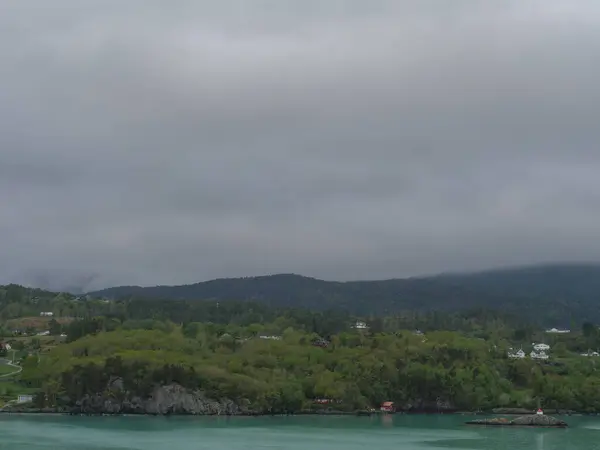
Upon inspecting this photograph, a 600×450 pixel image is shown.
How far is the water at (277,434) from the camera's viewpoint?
211 feet

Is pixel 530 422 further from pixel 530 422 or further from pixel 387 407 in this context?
pixel 387 407

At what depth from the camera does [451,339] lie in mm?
121000

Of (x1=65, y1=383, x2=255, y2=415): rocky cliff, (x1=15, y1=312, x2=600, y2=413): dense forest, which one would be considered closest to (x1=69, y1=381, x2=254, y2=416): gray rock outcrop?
(x1=65, y1=383, x2=255, y2=415): rocky cliff

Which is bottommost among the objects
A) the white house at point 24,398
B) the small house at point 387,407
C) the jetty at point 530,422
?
the jetty at point 530,422

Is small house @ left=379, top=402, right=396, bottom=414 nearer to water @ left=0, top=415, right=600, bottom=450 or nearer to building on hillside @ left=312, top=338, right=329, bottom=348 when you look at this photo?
water @ left=0, top=415, right=600, bottom=450

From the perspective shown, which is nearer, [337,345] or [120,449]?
[120,449]

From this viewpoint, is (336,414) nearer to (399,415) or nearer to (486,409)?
(399,415)

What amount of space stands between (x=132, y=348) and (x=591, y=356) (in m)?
66.9

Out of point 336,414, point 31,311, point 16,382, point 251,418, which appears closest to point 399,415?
point 336,414

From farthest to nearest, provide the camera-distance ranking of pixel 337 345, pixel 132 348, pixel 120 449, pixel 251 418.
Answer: pixel 337 345, pixel 132 348, pixel 251 418, pixel 120 449

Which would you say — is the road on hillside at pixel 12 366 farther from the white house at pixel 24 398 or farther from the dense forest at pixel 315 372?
the white house at pixel 24 398

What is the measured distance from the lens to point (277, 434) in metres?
73.4

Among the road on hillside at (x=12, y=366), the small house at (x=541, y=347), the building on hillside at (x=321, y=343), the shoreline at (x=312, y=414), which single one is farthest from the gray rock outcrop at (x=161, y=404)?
the small house at (x=541, y=347)

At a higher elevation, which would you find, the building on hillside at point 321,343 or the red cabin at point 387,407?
the building on hillside at point 321,343
